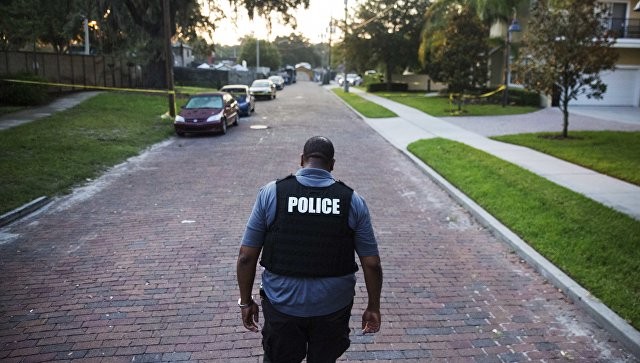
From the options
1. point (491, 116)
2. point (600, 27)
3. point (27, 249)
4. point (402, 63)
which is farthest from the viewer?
point (402, 63)

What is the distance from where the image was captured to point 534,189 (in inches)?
380

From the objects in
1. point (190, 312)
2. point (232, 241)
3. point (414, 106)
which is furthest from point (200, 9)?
point (190, 312)

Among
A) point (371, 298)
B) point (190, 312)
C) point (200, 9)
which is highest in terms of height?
point (200, 9)

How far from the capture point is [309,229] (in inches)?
116

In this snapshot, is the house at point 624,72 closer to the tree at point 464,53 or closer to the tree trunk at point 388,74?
the tree at point 464,53

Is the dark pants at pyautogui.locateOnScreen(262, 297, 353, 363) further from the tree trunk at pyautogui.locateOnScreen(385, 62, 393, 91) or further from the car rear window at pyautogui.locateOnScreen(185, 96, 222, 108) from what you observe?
the tree trunk at pyautogui.locateOnScreen(385, 62, 393, 91)

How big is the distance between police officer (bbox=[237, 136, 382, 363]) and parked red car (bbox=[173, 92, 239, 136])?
636 inches

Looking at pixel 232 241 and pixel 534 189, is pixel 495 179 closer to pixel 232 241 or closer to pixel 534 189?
pixel 534 189

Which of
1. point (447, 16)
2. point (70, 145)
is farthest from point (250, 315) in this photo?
point (447, 16)

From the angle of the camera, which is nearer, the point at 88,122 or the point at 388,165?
the point at 388,165

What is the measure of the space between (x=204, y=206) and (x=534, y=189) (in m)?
5.84

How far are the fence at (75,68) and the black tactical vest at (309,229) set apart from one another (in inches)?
936

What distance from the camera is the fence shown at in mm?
25281

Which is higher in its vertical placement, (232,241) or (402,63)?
(402,63)
